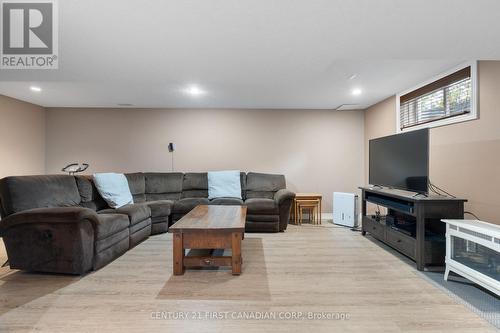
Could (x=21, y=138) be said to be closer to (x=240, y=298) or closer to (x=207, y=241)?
(x=207, y=241)

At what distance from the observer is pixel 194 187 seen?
4684 millimetres

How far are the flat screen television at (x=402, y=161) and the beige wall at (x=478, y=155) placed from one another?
1.53 feet

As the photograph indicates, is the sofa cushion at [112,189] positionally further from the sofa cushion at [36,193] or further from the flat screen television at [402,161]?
the flat screen television at [402,161]

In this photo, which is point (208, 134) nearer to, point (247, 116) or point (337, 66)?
point (247, 116)

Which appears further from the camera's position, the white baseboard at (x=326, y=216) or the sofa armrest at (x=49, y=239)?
the white baseboard at (x=326, y=216)

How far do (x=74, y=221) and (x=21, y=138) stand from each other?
3.23 m

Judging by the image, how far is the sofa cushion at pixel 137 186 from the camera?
4.22 metres

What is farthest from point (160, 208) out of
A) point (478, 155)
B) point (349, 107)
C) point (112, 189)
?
point (478, 155)

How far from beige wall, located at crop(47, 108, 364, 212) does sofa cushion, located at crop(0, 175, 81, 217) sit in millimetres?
1877

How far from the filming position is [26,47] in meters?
2.32

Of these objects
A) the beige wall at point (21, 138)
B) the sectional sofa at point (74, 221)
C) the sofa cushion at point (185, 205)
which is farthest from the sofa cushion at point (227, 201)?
the beige wall at point (21, 138)

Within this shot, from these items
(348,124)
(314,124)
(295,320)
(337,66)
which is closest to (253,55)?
(337,66)

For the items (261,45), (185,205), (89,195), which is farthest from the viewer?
(185,205)

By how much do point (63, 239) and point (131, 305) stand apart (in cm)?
104
